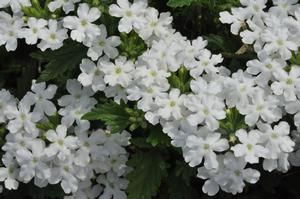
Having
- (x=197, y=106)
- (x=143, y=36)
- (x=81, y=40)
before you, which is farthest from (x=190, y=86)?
(x=81, y=40)

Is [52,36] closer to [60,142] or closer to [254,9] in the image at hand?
[60,142]

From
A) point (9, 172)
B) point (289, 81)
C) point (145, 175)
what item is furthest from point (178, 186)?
point (9, 172)

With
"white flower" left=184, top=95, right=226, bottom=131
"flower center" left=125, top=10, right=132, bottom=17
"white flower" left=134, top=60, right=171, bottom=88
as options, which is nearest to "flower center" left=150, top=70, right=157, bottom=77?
"white flower" left=134, top=60, right=171, bottom=88

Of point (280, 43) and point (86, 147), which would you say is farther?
point (86, 147)

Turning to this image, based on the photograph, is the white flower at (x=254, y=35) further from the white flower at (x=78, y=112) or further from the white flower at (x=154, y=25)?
the white flower at (x=78, y=112)

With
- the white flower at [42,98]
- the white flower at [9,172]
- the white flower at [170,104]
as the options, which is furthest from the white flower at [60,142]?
the white flower at [170,104]

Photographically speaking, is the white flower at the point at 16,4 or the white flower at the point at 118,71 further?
the white flower at the point at 16,4
